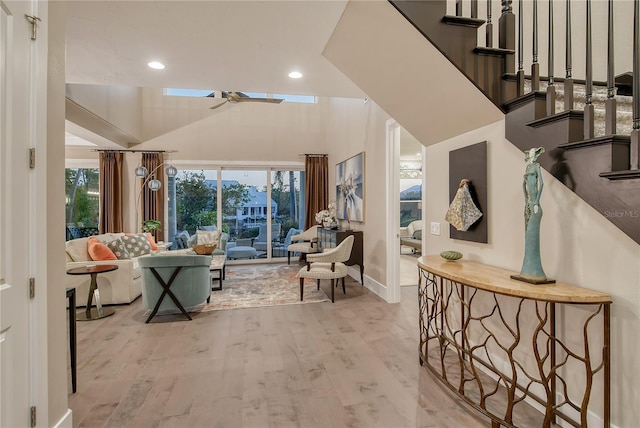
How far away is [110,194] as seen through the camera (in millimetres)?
A: 6930

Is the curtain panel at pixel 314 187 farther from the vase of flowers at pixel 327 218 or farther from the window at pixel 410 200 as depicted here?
the window at pixel 410 200

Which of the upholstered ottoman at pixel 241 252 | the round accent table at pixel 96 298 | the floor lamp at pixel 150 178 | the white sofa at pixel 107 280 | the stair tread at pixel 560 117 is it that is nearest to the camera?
the stair tread at pixel 560 117

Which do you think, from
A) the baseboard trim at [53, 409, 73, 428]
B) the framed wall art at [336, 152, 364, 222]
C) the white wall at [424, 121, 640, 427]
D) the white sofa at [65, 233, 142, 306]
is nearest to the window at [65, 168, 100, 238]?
the white sofa at [65, 233, 142, 306]

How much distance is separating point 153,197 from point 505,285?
7.17 m

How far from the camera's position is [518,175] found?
219 centimetres

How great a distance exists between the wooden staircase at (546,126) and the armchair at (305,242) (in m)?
5.06

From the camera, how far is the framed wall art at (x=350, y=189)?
549cm

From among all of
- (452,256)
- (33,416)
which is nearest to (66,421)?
(33,416)

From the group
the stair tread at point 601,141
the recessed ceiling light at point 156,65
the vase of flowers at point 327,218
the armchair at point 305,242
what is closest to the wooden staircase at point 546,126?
the stair tread at point 601,141

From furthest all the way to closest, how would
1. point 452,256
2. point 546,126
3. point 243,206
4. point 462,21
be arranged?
point 243,206, point 452,256, point 462,21, point 546,126

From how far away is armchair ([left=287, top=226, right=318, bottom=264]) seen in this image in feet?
22.4

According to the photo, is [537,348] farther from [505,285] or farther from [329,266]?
[329,266]

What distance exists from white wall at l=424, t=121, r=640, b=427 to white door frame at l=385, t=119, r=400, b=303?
1599mm

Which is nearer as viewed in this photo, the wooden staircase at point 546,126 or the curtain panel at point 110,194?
the wooden staircase at point 546,126
